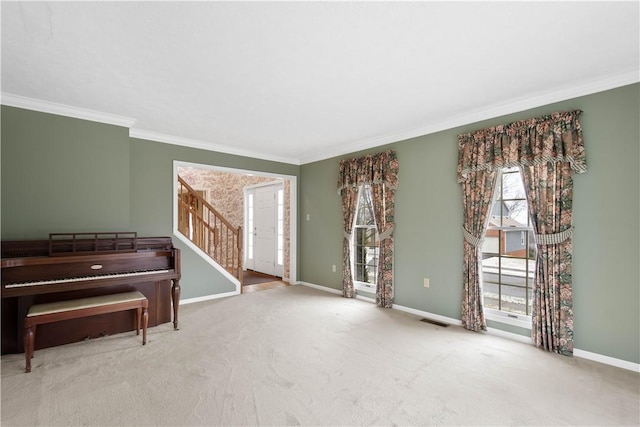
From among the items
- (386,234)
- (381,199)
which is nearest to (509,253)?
(386,234)

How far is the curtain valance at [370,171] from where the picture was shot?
13.8 ft

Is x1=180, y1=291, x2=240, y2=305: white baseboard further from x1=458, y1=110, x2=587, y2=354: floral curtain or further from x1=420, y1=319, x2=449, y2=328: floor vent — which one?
x1=458, y1=110, x2=587, y2=354: floral curtain

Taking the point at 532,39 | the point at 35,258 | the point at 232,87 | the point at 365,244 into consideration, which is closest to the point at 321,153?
the point at 365,244

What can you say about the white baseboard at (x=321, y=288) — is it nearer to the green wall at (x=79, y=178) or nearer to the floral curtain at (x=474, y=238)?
the floral curtain at (x=474, y=238)

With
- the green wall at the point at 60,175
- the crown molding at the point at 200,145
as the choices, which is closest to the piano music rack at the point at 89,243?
the green wall at the point at 60,175

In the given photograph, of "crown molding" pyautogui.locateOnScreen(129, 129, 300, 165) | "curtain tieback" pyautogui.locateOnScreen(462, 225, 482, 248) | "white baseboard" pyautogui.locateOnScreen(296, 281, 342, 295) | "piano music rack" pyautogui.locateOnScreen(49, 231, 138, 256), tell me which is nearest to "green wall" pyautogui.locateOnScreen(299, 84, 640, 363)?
"curtain tieback" pyautogui.locateOnScreen(462, 225, 482, 248)

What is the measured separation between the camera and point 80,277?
9.68 feet

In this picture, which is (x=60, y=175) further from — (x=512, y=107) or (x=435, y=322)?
(x=512, y=107)

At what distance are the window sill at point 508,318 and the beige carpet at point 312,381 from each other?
211 mm

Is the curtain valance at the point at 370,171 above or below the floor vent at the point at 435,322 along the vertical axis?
above

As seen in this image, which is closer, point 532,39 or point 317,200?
point 532,39

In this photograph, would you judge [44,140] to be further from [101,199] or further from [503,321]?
[503,321]

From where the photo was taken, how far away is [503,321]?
10.6 feet

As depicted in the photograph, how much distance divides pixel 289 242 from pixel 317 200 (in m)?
1.06
